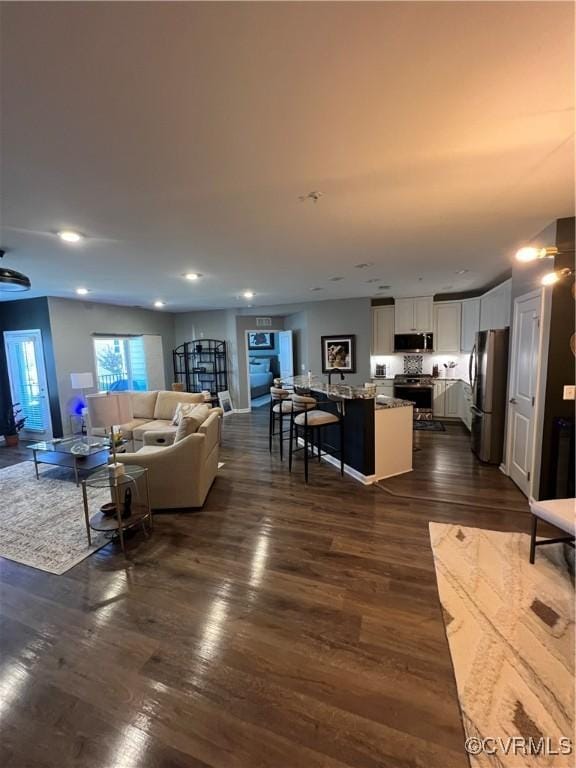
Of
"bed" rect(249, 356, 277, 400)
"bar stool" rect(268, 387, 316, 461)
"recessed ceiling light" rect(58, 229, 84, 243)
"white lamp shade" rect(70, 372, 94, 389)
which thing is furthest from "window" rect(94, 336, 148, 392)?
"recessed ceiling light" rect(58, 229, 84, 243)

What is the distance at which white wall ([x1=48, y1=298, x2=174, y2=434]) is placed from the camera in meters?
5.90

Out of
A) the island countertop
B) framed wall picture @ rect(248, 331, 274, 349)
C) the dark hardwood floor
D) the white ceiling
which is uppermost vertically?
the white ceiling

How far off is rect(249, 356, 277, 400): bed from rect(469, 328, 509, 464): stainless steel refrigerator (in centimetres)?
604

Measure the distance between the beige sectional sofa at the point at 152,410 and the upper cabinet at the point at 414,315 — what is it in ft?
14.5

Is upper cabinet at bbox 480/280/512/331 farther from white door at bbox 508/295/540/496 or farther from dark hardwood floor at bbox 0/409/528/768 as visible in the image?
dark hardwood floor at bbox 0/409/528/768

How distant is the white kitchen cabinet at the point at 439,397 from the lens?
6.69m

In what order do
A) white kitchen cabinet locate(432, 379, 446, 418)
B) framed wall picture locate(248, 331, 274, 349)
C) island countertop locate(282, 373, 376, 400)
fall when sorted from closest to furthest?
island countertop locate(282, 373, 376, 400) < white kitchen cabinet locate(432, 379, 446, 418) < framed wall picture locate(248, 331, 274, 349)

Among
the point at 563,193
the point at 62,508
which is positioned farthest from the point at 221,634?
the point at 563,193

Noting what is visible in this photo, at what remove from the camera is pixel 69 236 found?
284cm

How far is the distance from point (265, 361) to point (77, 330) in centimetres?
599

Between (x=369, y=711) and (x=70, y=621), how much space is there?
1.84 metres

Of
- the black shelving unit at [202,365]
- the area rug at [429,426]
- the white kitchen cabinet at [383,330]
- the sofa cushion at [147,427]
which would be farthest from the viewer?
the black shelving unit at [202,365]

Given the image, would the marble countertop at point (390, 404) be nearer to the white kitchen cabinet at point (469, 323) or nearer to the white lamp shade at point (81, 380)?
the white kitchen cabinet at point (469, 323)

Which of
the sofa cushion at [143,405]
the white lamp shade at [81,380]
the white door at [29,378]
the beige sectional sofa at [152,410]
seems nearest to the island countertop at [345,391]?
the beige sectional sofa at [152,410]
